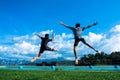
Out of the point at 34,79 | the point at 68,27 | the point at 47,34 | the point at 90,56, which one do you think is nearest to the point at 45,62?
the point at 47,34

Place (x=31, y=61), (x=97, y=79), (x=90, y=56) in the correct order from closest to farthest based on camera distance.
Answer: (x=97, y=79) < (x=31, y=61) < (x=90, y=56)

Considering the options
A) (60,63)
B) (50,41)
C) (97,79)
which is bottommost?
(97,79)

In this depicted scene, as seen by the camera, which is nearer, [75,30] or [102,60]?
[75,30]

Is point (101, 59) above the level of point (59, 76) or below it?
above

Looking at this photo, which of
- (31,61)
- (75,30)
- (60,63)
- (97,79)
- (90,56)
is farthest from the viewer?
(90,56)

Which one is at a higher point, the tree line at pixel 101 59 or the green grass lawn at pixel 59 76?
the tree line at pixel 101 59

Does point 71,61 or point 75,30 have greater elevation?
point 75,30

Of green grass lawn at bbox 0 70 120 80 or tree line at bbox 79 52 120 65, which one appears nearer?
green grass lawn at bbox 0 70 120 80

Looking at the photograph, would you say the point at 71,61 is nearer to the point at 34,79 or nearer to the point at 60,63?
the point at 60,63

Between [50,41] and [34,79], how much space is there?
13.8m

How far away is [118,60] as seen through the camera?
25109mm

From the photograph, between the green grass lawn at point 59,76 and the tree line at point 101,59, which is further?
the tree line at point 101,59

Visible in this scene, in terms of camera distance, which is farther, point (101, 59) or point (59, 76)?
point (101, 59)

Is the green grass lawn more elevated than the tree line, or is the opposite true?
the tree line
